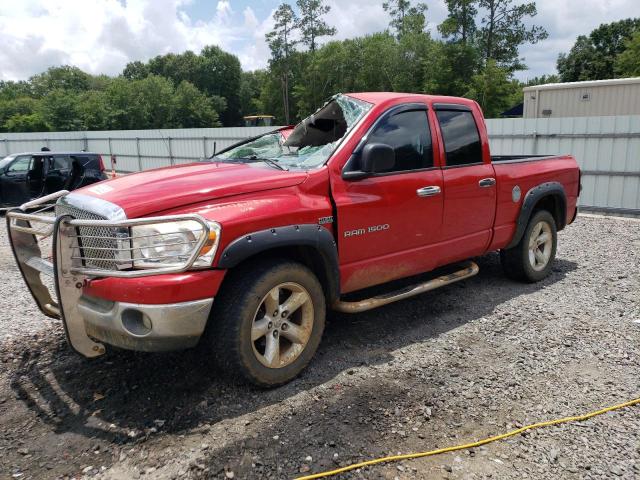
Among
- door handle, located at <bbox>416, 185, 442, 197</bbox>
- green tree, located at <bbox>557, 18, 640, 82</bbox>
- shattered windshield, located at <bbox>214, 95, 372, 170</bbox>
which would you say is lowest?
door handle, located at <bbox>416, 185, 442, 197</bbox>

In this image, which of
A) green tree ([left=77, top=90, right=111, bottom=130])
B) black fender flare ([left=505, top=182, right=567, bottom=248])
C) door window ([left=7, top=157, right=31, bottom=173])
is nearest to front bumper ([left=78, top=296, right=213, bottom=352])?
black fender flare ([left=505, top=182, right=567, bottom=248])

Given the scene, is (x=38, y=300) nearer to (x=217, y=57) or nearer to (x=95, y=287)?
(x=95, y=287)

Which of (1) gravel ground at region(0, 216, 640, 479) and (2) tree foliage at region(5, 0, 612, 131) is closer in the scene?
(1) gravel ground at region(0, 216, 640, 479)

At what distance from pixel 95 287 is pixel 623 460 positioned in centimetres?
309

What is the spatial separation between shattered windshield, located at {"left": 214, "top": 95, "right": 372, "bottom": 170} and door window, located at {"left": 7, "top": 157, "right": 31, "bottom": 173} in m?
9.07

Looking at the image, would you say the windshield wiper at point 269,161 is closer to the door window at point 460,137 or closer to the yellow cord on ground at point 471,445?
the door window at point 460,137

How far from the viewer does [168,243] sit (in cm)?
297

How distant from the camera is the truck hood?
3.10m

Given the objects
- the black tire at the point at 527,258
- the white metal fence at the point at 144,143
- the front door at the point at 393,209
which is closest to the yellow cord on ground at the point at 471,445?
the front door at the point at 393,209

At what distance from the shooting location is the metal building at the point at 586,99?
1486 cm

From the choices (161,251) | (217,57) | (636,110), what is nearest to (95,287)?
(161,251)

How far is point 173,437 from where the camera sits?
2951 millimetres

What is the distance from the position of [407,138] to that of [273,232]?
5.49 ft

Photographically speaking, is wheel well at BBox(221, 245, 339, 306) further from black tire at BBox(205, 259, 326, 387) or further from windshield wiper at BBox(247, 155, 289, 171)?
windshield wiper at BBox(247, 155, 289, 171)
